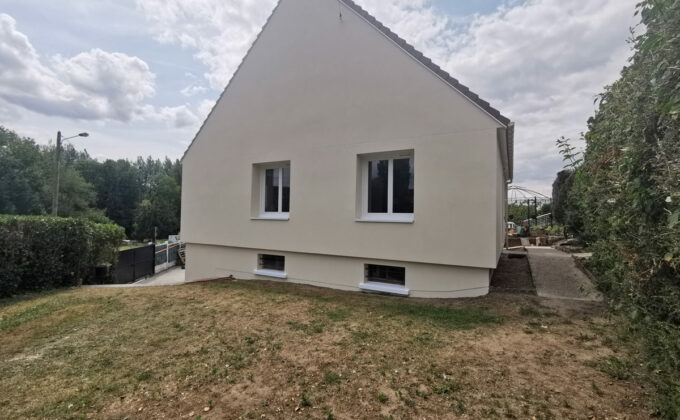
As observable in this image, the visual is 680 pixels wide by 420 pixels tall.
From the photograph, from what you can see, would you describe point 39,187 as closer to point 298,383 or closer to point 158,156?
point 158,156

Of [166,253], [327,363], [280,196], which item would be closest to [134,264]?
[166,253]

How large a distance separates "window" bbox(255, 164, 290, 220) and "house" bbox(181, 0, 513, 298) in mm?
50

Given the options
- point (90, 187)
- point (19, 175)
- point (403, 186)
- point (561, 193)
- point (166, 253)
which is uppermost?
point (90, 187)

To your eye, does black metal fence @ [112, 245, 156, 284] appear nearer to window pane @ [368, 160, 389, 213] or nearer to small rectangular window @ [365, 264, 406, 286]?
small rectangular window @ [365, 264, 406, 286]

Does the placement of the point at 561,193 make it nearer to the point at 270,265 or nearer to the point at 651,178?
the point at 270,265

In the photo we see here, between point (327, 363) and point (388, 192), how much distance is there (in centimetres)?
408

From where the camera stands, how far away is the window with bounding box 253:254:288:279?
8.34 m

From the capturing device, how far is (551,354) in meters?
3.39

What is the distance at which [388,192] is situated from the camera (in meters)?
6.70

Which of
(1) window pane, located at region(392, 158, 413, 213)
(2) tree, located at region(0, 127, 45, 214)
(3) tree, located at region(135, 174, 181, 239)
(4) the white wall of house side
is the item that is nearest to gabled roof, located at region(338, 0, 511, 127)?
(4) the white wall of house side

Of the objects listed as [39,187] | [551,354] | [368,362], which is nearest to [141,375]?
[368,362]

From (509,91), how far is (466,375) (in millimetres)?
8772

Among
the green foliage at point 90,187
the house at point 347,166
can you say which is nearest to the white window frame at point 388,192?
the house at point 347,166

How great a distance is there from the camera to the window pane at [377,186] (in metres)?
6.81
